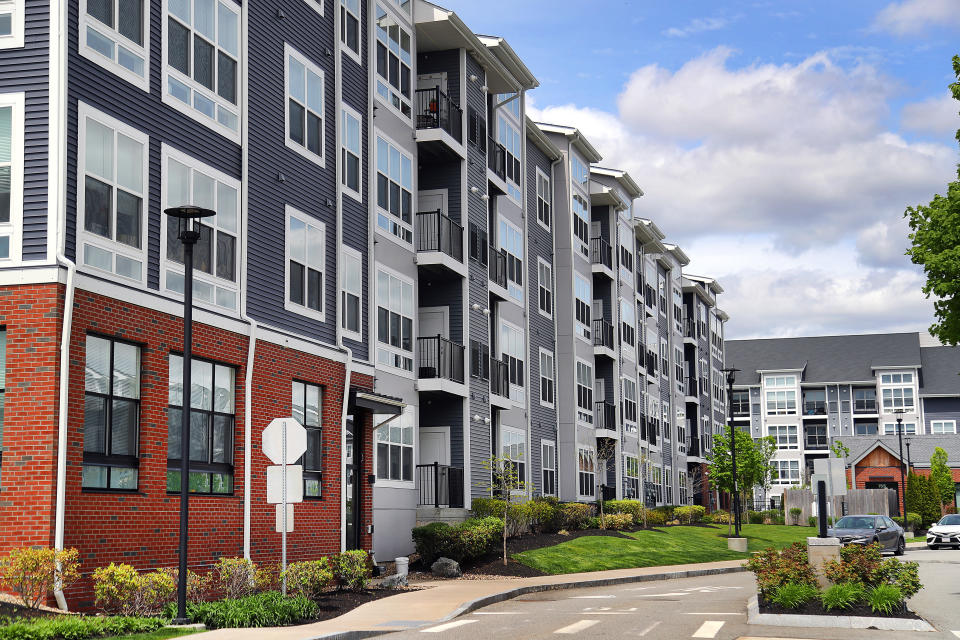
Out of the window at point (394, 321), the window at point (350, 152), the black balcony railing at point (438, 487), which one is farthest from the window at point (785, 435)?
the window at point (350, 152)

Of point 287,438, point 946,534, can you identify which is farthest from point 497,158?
point 946,534

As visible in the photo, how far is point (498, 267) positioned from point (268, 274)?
14.7 meters

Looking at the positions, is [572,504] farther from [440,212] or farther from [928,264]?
[928,264]

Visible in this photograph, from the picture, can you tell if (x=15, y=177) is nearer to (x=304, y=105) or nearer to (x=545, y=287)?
(x=304, y=105)

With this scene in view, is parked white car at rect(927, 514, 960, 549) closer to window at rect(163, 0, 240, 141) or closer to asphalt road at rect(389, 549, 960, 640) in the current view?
asphalt road at rect(389, 549, 960, 640)

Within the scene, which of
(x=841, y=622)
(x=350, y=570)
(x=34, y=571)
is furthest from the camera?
(x=350, y=570)

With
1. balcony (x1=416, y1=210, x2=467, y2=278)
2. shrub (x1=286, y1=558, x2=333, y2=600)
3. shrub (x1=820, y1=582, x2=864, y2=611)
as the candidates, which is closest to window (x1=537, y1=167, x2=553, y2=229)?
balcony (x1=416, y1=210, x2=467, y2=278)

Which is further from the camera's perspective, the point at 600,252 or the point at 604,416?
the point at 600,252

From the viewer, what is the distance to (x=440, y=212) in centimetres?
2964

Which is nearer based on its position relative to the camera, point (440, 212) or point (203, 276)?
point (203, 276)

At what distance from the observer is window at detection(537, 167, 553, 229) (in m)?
42.2

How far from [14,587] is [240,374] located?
664 cm

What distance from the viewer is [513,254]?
37.9m

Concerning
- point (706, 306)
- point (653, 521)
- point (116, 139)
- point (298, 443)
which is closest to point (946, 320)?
point (298, 443)
